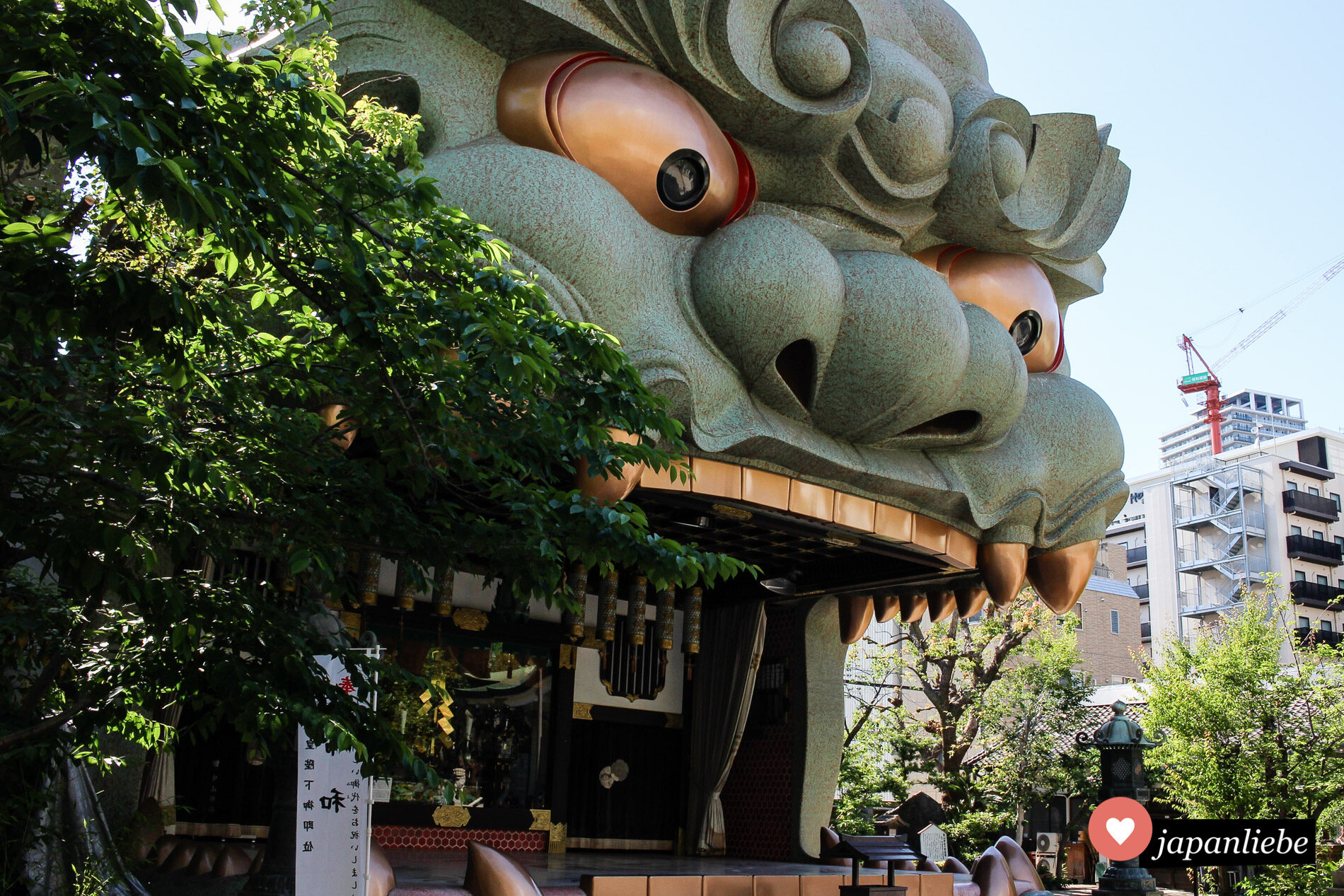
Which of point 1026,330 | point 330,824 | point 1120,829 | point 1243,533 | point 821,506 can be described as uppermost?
point 1243,533

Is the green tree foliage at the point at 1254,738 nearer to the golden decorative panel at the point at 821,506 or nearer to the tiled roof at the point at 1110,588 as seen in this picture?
the golden decorative panel at the point at 821,506

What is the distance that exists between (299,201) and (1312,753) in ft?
62.6

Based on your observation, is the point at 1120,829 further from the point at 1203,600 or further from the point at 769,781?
the point at 1203,600

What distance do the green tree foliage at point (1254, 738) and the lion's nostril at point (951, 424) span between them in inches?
464

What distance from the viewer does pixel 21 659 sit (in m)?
6.67

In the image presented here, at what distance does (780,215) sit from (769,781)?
657 centimetres

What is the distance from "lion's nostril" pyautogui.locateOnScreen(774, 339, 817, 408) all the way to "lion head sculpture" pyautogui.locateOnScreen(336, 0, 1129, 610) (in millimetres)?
28

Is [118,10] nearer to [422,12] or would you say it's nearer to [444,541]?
[444,541]

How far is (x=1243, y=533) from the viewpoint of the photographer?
43.8 m

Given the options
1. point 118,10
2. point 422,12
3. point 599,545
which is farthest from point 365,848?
point 422,12

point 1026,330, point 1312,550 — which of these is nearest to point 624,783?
point 1026,330

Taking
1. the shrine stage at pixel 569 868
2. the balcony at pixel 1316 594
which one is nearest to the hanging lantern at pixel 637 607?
the shrine stage at pixel 569 868

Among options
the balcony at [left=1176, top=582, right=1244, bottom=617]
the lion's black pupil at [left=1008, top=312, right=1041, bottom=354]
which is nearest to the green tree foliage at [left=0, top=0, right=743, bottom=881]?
the lion's black pupil at [left=1008, top=312, right=1041, bottom=354]

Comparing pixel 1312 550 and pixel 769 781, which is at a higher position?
pixel 1312 550
